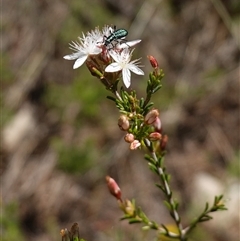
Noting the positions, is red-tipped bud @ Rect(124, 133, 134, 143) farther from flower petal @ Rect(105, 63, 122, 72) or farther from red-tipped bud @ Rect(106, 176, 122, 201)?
red-tipped bud @ Rect(106, 176, 122, 201)

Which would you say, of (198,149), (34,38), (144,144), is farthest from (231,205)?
(144,144)

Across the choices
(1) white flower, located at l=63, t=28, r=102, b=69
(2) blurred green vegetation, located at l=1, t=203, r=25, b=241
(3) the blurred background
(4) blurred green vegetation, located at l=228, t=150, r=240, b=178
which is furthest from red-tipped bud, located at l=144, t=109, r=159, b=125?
(4) blurred green vegetation, located at l=228, t=150, r=240, b=178

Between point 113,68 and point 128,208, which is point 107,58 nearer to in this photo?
point 113,68

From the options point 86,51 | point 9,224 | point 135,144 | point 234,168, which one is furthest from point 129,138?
point 234,168

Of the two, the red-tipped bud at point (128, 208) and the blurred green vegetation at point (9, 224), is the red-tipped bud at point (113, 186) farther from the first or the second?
the blurred green vegetation at point (9, 224)

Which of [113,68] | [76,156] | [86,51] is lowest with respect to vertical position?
[113,68]

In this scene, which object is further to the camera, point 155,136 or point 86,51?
point 86,51

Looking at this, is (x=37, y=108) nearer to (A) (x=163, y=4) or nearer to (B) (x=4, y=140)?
(B) (x=4, y=140)
